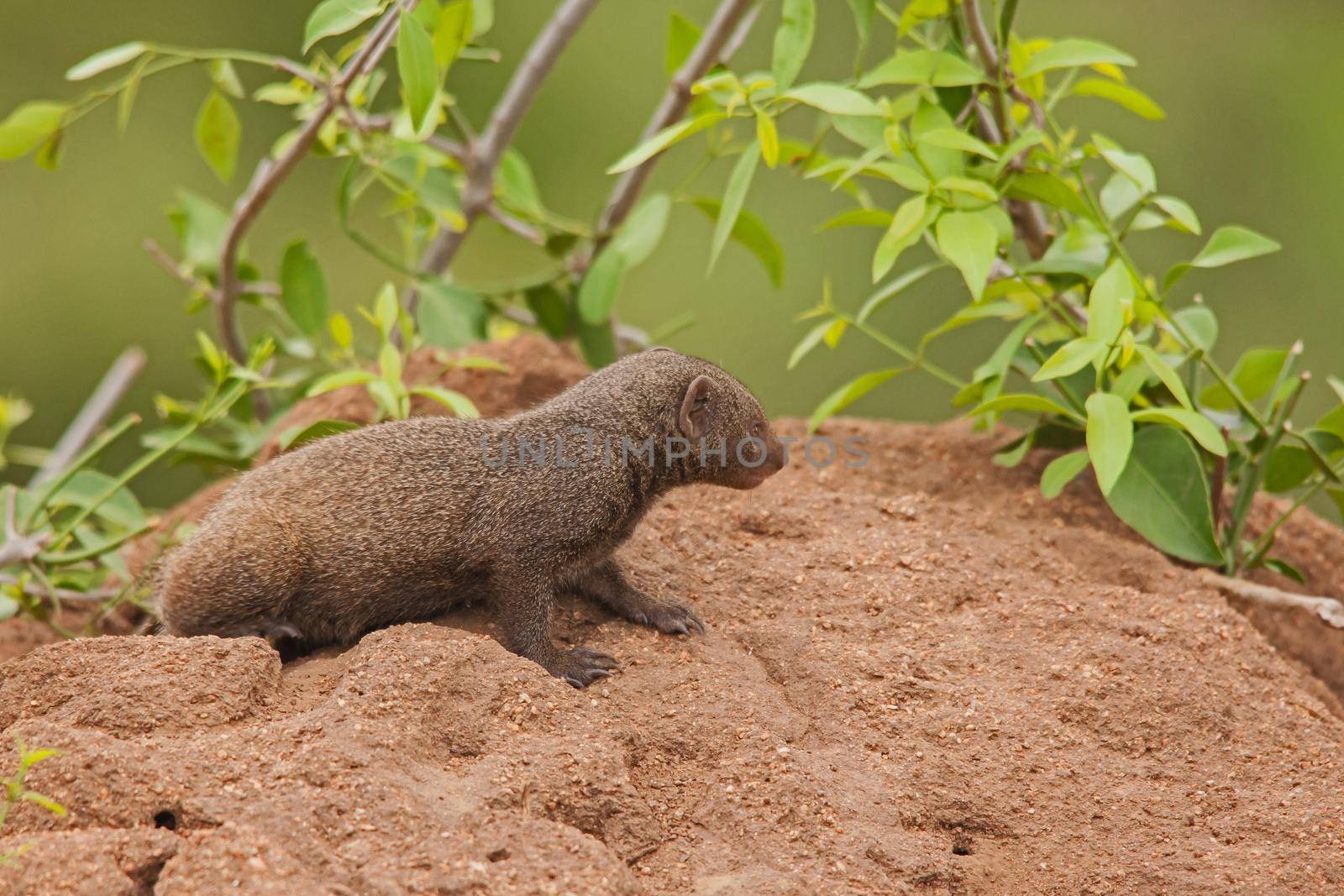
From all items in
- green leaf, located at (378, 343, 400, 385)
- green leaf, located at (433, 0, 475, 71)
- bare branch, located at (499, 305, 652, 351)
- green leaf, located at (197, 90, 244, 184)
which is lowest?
bare branch, located at (499, 305, 652, 351)

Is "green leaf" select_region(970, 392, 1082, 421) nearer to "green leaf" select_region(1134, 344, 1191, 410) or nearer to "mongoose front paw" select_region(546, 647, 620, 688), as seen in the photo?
"green leaf" select_region(1134, 344, 1191, 410)

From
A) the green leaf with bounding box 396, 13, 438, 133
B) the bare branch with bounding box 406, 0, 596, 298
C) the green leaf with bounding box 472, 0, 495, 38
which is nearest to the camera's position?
the green leaf with bounding box 396, 13, 438, 133

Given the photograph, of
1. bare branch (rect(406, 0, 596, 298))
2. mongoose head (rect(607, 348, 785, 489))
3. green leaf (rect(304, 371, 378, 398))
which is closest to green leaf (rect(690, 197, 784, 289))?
bare branch (rect(406, 0, 596, 298))

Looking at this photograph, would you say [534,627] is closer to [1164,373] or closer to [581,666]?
[581,666]

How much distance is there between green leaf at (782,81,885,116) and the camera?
331 centimetres

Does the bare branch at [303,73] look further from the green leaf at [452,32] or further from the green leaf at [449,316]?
the green leaf at [449,316]

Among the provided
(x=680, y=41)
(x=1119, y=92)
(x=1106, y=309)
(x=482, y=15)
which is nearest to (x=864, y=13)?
(x=1119, y=92)

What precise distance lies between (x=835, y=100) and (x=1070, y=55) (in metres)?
0.77

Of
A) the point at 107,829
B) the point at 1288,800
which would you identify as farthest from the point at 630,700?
the point at 1288,800

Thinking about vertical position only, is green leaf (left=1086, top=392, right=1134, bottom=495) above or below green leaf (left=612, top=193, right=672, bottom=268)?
below

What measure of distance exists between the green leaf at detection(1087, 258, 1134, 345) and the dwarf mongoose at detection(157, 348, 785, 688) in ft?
3.86

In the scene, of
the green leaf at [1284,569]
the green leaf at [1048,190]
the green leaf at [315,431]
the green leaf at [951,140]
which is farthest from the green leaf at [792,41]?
the green leaf at [1284,569]

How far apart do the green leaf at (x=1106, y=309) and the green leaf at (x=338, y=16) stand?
75.4 inches

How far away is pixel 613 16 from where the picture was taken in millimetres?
7672
